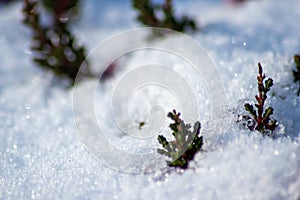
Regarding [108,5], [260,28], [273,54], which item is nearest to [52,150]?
[273,54]

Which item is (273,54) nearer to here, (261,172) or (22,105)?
(261,172)

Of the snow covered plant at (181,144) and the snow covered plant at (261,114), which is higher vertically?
the snow covered plant at (261,114)

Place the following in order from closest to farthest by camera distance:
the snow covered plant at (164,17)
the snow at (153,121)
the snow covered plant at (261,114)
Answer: the snow at (153,121), the snow covered plant at (261,114), the snow covered plant at (164,17)

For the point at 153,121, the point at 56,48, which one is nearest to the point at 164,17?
the point at 56,48

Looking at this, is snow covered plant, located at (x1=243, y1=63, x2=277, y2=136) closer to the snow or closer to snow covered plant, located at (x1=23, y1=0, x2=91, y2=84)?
the snow

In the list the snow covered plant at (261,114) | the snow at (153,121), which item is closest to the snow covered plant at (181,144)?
the snow at (153,121)

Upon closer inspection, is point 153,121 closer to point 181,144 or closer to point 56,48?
point 181,144

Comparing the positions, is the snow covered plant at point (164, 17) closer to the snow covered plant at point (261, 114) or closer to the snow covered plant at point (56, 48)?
the snow covered plant at point (56, 48)
